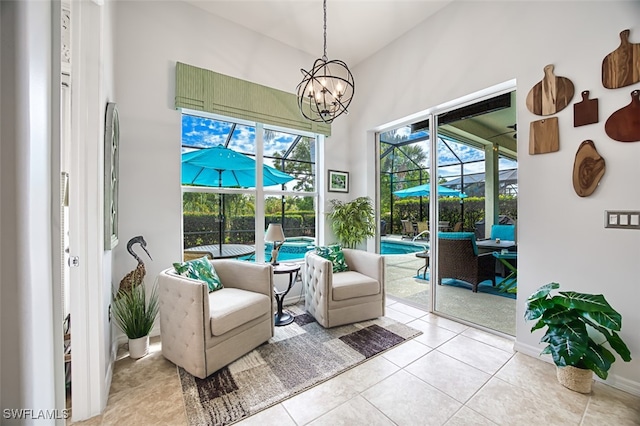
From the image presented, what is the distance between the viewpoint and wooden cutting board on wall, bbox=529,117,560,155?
2098 millimetres

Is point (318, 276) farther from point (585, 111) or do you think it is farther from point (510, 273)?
point (585, 111)

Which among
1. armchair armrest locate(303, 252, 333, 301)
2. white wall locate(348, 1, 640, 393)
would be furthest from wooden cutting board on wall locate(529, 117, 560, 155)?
armchair armrest locate(303, 252, 333, 301)

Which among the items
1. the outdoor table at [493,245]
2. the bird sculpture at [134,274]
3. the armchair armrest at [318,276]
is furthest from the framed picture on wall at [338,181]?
the bird sculpture at [134,274]

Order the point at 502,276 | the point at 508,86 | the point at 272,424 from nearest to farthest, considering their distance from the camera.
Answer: the point at 272,424 → the point at 508,86 → the point at 502,276

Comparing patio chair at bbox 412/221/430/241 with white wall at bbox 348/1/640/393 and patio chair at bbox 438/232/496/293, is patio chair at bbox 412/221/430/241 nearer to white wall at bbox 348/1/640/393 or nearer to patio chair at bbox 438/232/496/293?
patio chair at bbox 438/232/496/293

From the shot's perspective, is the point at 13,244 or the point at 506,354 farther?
the point at 506,354

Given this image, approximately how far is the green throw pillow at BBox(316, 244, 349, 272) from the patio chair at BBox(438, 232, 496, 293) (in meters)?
1.22

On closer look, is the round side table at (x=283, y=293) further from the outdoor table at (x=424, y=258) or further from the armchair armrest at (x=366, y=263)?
the outdoor table at (x=424, y=258)

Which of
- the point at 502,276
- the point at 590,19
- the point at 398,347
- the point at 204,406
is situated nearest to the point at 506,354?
the point at 398,347

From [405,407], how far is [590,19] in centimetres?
312

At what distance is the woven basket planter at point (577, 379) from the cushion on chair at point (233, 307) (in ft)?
7.51

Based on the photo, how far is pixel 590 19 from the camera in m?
1.95

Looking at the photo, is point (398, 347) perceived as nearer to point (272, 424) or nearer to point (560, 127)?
point (272, 424)

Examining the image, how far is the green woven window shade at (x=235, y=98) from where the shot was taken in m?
2.73
